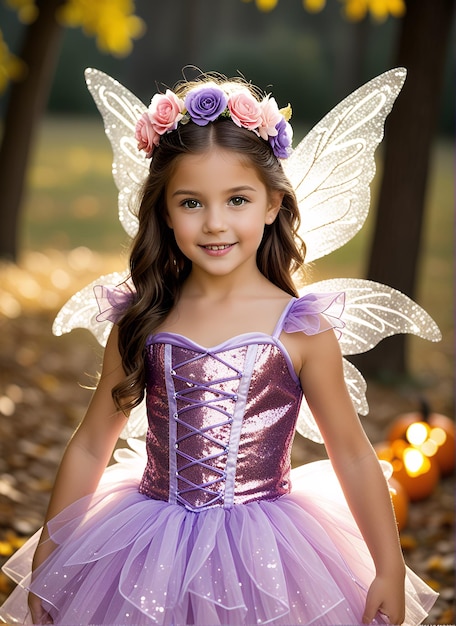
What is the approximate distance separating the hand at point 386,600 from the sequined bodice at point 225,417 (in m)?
0.37

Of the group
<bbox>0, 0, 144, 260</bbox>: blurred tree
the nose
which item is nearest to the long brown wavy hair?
the nose

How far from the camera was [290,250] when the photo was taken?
2602 mm

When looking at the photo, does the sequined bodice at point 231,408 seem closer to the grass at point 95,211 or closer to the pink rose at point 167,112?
the pink rose at point 167,112

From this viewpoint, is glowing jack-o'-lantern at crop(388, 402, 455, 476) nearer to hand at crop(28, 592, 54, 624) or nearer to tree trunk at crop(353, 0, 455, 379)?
tree trunk at crop(353, 0, 455, 379)

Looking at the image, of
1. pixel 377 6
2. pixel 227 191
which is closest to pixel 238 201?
pixel 227 191

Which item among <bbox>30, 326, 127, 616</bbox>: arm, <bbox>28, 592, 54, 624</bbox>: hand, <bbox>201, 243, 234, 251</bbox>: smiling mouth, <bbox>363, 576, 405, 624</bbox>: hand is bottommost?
<bbox>28, 592, 54, 624</bbox>: hand

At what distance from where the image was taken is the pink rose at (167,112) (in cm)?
240

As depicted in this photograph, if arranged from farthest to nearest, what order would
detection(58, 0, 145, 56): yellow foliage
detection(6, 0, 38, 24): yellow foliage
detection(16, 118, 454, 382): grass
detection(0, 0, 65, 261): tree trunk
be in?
detection(16, 118, 454, 382): grass, detection(0, 0, 65, 261): tree trunk, detection(6, 0, 38, 24): yellow foliage, detection(58, 0, 145, 56): yellow foliage

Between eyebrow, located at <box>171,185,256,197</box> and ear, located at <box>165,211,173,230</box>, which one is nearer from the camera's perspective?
eyebrow, located at <box>171,185,256,197</box>

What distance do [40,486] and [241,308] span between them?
280 cm

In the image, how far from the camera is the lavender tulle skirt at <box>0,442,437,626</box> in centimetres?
214

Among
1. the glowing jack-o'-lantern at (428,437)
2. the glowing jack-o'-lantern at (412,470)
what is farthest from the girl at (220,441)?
the glowing jack-o'-lantern at (428,437)

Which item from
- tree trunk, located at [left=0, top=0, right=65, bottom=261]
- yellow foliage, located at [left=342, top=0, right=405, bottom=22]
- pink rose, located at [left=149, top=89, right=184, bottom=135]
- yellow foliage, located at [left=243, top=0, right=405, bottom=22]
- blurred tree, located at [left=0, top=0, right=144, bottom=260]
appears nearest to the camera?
pink rose, located at [left=149, top=89, right=184, bottom=135]

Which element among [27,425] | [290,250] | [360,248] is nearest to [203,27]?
[360,248]
